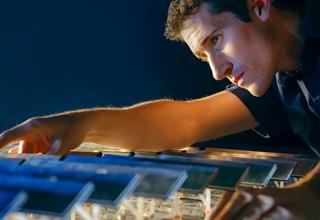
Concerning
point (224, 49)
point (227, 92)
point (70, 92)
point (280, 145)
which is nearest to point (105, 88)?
point (70, 92)

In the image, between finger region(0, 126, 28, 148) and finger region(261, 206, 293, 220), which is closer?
finger region(261, 206, 293, 220)

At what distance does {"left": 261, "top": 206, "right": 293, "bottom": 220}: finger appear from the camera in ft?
2.31

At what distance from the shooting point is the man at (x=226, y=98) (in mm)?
1333

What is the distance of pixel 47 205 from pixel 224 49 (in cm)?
83

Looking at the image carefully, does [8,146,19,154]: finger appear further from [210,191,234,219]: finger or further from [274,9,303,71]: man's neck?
[274,9,303,71]: man's neck

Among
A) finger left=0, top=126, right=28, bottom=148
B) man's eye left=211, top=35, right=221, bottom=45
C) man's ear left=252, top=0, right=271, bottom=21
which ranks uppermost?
man's ear left=252, top=0, right=271, bottom=21

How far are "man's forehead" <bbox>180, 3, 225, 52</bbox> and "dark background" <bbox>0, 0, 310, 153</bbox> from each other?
129 cm

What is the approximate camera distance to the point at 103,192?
70 cm

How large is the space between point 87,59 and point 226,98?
1.11m

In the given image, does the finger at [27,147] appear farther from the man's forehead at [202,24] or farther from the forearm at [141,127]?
the man's forehead at [202,24]

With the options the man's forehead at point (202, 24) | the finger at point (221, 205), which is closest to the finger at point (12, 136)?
the man's forehead at point (202, 24)

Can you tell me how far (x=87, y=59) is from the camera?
2.69 meters

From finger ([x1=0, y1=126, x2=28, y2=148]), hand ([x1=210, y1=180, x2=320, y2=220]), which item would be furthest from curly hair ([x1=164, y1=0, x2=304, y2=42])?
hand ([x1=210, y1=180, x2=320, y2=220])

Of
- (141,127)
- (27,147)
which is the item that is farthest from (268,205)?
(141,127)
